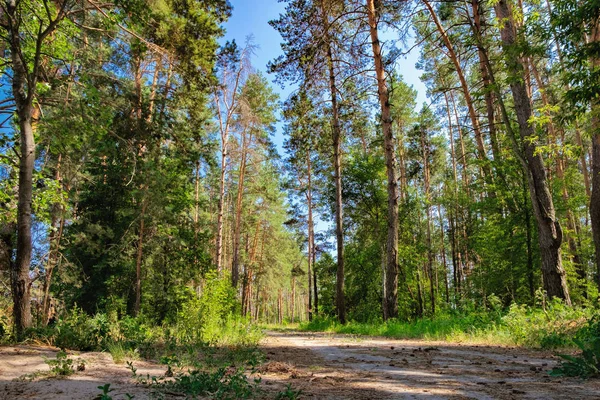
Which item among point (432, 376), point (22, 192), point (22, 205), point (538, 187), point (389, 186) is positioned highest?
point (389, 186)

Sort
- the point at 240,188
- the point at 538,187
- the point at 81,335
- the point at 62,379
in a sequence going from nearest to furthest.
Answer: the point at 62,379 → the point at 81,335 → the point at 538,187 → the point at 240,188

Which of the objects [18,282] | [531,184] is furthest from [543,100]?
[18,282]

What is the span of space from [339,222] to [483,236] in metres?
5.63

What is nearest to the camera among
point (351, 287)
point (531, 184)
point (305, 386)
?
point (305, 386)

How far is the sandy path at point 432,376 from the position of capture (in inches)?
119

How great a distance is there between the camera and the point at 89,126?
762cm

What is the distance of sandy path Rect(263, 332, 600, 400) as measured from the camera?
9.95 ft

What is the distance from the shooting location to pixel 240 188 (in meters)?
21.6

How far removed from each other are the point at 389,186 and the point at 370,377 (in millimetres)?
8851

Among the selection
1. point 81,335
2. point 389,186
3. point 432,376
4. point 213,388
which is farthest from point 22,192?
point 389,186

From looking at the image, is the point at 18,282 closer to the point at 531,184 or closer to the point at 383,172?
the point at 531,184

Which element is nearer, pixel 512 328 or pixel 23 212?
pixel 23 212

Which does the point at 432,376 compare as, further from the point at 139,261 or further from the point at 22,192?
the point at 139,261

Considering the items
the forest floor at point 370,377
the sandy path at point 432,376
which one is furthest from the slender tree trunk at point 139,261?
the sandy path at point 432,376
